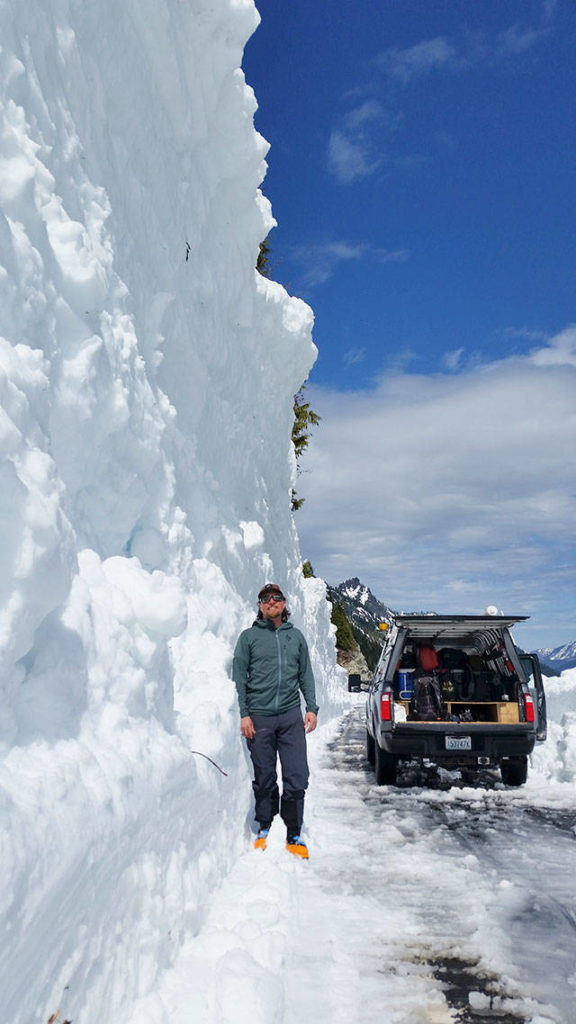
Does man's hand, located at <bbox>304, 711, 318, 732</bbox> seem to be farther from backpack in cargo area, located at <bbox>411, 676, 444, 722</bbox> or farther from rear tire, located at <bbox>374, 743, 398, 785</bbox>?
backpack in cargo area, located at <bbox>411, 676, 444, 722</bbox>

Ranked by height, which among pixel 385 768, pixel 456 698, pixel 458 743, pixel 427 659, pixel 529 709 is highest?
pixel 427 659

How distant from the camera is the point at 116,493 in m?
5.15

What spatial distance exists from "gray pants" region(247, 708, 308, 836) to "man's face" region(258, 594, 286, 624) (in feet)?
2.69

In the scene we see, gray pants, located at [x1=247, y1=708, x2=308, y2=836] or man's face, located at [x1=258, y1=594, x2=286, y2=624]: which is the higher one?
man's face, located at [x1=258, y1=594, x2=286, y2=624]

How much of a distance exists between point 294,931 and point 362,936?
38cm

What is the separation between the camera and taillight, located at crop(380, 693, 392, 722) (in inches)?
322

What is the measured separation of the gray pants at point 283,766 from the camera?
17.8 feet

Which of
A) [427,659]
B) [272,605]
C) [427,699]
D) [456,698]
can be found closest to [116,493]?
[272,605]

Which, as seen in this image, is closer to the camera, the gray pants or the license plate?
the gray pants

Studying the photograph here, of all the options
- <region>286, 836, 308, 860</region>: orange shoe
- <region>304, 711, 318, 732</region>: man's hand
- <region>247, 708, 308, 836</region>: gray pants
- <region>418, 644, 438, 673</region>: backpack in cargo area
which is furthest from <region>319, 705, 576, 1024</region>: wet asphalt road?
<region>418, 644, 438, 673</region>: backpack in cargo area

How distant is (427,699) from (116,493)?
233 inches

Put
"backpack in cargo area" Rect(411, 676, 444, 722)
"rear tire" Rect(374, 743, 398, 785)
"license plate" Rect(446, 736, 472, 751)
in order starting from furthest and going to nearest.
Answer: "backpack in cargo area" Rect(411, 676, 444, 722)
"rear tire" Rect(374, 743, 398, 785)
"license plate" Rect(446, 736, 472, 751)

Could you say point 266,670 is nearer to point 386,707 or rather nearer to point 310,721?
point 310,721

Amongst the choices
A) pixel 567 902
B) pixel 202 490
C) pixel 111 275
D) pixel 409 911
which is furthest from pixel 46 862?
pixel 202 490
